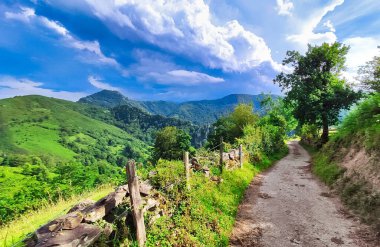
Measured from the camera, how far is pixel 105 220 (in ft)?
22.7

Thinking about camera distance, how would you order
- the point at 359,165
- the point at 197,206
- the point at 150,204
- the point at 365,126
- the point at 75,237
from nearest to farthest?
the point at 75,237 < the point at 150,204 < the point at 197,206 < the point at 359,165 < the point at 365,126

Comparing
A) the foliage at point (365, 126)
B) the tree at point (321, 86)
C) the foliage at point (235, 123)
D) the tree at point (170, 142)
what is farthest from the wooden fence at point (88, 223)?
the tree at point (170, 142)

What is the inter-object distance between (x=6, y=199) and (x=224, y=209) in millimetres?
17129

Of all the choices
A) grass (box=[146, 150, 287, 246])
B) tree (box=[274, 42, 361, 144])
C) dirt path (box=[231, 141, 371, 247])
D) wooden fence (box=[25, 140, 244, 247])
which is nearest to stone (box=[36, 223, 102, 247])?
wooden fence (box=[25, 140, 244, 247])

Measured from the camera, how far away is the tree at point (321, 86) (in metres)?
32.7

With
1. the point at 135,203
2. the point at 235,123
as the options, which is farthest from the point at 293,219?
the point at 235,123

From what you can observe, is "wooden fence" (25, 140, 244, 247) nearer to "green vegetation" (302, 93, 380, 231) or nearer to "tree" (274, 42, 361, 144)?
"green vegetation" (302, 93, 380, 231)

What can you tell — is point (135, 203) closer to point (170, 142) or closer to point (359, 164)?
point (359, 164)

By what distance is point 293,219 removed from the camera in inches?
454

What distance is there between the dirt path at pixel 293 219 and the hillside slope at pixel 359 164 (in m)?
0.75

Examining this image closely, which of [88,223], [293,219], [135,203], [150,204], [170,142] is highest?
[135,203]

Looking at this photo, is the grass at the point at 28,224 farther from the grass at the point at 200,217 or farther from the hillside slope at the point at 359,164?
the hillside slope at the point at 359,164

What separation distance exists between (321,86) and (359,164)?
69.4ft

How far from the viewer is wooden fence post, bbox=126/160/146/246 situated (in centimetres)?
686
